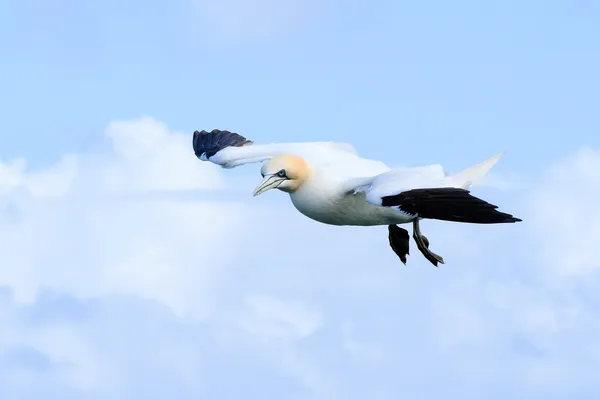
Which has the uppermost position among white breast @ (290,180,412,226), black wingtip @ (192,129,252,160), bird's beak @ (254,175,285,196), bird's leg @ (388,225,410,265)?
black wingtip @ (192,129,252,160)

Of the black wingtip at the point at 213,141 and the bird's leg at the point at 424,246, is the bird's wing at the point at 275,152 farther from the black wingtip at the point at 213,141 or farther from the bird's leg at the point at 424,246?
the bird's leg at the point at 424,246

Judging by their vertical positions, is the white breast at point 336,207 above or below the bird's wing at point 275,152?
below

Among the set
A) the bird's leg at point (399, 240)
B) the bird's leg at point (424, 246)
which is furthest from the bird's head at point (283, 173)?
the bird's leg at point (399, 240)

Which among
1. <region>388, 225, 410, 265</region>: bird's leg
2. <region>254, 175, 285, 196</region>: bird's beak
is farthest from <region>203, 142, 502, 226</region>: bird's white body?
<region>388, 225, 410, 265</region>: bird's leg

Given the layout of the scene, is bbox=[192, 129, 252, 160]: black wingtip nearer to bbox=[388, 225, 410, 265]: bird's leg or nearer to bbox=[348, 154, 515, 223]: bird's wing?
bbox=[388, 225, 410, 265]: bird's leg

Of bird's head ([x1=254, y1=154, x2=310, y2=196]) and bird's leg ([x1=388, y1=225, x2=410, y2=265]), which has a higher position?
bird's leg ([x1=388, y1=225, x2=410, y2=265])

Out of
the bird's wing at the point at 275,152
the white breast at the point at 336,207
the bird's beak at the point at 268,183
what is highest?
the bird's wing at the point at 275,152

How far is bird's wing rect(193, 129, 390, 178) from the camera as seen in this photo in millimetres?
21062

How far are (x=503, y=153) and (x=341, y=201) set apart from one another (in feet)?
10.3

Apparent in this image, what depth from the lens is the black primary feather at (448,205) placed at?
17047mm

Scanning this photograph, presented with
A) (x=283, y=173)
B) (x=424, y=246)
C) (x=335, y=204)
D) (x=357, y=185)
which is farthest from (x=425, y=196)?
(x=424, y=246)

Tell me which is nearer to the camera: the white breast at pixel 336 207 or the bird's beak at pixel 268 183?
the bird's beak at pixel 268 183

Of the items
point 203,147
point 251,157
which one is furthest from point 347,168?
point 203,147

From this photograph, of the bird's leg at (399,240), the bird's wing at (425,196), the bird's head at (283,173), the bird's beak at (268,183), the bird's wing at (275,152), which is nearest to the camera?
the bird's wing at (425,196)
